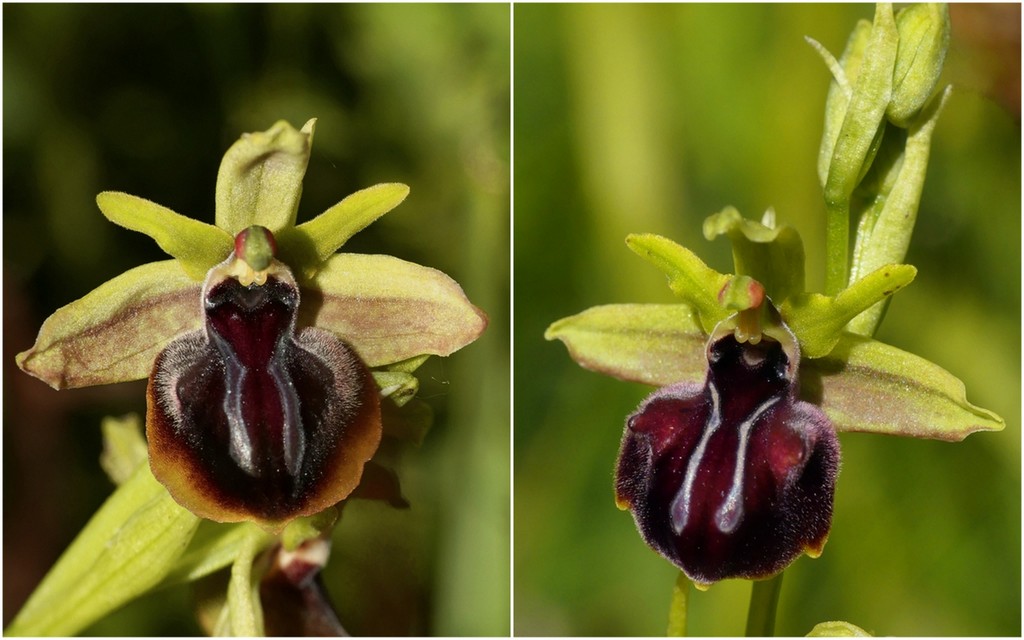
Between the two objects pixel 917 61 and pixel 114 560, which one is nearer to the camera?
pixel 917 61

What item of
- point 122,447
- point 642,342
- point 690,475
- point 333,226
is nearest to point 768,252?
point 642,342

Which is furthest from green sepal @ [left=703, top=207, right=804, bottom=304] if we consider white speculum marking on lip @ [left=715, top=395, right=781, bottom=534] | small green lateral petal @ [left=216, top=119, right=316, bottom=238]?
small green lateral petal @ [left=216, top=119, right=316, bottom=238]

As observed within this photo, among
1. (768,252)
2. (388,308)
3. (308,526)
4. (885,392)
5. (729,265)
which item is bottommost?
(308,526)

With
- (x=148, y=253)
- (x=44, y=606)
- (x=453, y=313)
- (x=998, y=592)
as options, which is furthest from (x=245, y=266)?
(x=998, y=592)

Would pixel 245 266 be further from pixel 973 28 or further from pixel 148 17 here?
pixel 973 28

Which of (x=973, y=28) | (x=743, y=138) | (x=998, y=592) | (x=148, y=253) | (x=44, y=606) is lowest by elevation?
(x=998, y=592)

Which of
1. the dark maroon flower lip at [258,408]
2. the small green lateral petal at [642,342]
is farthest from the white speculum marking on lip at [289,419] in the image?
the small green lateral petal at [642,342]

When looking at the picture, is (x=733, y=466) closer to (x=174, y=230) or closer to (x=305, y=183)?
(x=174, y=230)

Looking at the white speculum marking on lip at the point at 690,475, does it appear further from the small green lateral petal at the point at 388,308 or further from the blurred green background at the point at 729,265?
the blurred green background at the point at 729,265
